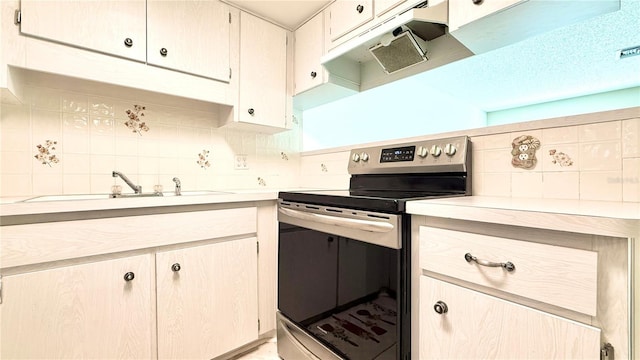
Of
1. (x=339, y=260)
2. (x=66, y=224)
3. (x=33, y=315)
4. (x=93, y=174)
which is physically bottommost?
(x=33, y=315)

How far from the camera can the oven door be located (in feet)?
3.01

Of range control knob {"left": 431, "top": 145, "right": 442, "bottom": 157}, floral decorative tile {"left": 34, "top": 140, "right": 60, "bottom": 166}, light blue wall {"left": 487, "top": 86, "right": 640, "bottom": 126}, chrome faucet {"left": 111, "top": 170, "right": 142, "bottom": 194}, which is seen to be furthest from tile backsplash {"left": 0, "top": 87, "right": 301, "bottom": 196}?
light blue wall {"left": 487, "top": 86, "right": 640, "bottom": 126}

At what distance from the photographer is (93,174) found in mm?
1400

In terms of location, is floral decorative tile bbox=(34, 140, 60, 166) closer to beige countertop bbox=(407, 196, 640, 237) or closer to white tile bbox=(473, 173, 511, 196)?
beige countertop bbox=(407, 196, 640, 237)

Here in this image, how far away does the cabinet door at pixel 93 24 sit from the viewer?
1.10 meters

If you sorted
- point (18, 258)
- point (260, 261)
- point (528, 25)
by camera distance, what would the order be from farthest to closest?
1. point (260, 261)
2. point (528, 25)
3. point (18, 258)

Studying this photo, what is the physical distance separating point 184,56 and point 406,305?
1.63m

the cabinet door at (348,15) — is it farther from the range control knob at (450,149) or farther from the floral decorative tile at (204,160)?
the floral decorative tile at (204,160)

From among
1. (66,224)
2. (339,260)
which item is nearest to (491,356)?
(339,260)

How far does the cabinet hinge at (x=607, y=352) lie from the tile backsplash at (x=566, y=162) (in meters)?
0.56

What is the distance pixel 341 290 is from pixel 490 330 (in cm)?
54

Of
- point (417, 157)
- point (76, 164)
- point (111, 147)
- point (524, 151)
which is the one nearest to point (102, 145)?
point (111, 147)

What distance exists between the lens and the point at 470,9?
1057 millimetres

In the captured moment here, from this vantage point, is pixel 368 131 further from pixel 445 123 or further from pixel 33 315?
pixel 33 315
